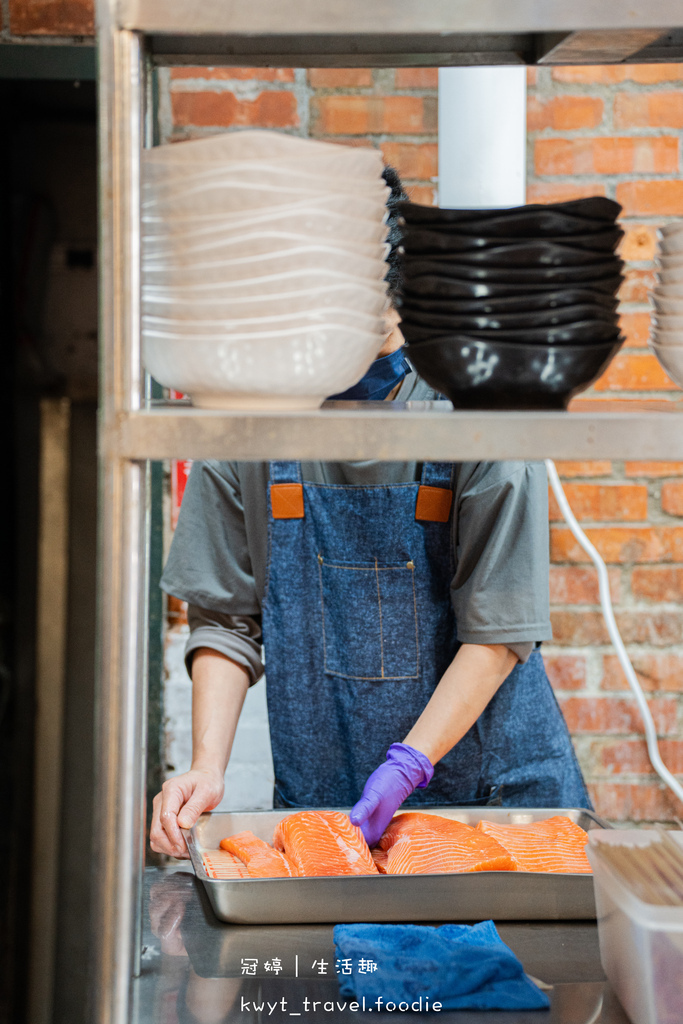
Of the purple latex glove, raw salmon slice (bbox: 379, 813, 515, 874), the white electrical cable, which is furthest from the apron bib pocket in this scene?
the white electrical cable

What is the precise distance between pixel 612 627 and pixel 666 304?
1.27 m

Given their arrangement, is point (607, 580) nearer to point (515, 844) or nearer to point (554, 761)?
point (554, 761)

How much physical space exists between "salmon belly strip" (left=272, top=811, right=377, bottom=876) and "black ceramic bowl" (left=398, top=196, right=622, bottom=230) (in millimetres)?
717

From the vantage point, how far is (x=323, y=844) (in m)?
1.10

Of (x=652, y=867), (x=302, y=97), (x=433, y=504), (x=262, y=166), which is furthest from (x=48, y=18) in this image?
(x=652, y=867)

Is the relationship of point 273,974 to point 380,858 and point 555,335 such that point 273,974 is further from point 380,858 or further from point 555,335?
point 555,335

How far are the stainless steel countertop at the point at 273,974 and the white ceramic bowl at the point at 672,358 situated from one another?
1.92 ft

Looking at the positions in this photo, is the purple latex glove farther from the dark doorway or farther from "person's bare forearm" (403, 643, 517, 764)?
the dark doorway

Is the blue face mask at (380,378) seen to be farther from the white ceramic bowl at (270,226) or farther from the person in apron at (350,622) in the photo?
the white ceramic bowl at (270,226)

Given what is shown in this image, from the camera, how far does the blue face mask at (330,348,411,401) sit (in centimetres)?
153

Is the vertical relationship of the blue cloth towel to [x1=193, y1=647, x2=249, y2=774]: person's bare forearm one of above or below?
below

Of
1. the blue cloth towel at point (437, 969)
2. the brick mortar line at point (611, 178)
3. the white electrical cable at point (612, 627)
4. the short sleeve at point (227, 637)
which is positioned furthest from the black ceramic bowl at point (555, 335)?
the brick mortar line at point (611, 178)

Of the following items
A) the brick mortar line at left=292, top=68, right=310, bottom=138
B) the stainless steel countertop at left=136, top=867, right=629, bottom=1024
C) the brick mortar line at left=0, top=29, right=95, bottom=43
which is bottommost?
the stainless steel countertop at left=136, top=867, right=629, bottom=1024

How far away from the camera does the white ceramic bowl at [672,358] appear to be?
79 cm
